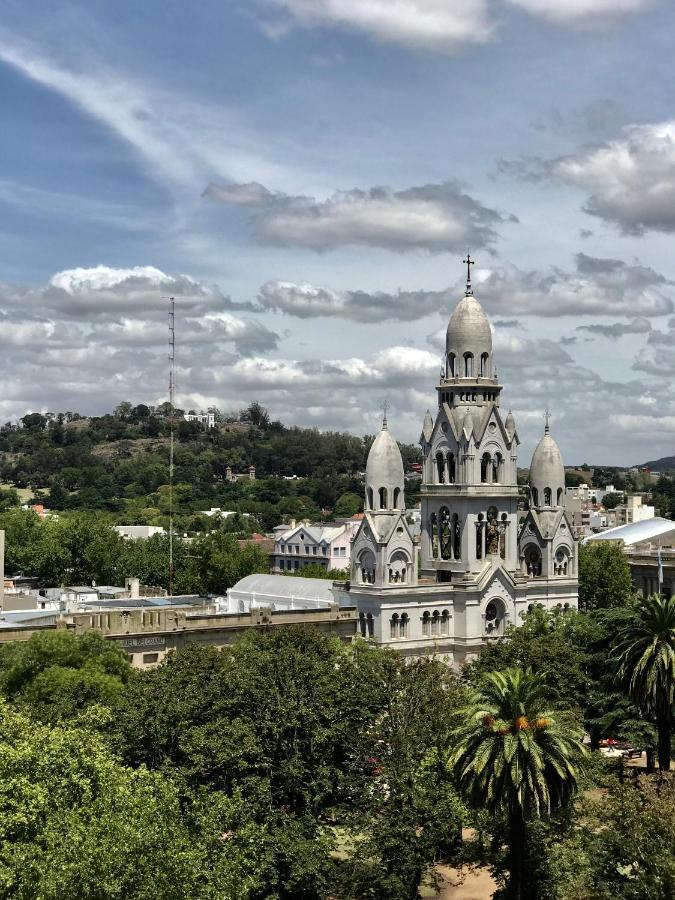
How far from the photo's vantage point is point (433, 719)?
56.9 m

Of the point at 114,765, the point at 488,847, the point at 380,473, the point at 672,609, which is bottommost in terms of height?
the point at 488,847

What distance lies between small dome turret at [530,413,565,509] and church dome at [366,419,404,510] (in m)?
13.4

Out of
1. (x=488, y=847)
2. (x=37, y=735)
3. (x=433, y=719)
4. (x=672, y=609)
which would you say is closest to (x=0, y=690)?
(x=37, y=735)

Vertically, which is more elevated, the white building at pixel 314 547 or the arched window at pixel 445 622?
the white building at pixel 314 547

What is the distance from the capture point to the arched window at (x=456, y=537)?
302 ft

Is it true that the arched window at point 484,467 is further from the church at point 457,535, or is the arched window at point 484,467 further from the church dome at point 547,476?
the church dome at point 547,476

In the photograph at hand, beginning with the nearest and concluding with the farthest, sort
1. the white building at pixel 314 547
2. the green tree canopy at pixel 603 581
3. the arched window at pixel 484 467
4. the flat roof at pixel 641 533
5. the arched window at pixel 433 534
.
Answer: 1. the arched window at pixel 484 467
2. the arched window at pixel 433 534
3. the green tree canopy at pixel 603 581
4. the flat roof at pixel 641 533
5. the white building at pixel 314 547

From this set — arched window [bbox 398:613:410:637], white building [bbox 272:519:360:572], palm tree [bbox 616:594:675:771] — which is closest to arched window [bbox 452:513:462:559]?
arched window [bbox 398:613:410:637]

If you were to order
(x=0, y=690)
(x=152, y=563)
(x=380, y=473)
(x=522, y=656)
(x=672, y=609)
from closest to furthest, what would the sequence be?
(x=672, y=609), (x=0, y=690), (x=522, y=656), (x=380, y=473), (x=152, y=563)

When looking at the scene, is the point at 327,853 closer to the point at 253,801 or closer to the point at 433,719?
the point at 253,801

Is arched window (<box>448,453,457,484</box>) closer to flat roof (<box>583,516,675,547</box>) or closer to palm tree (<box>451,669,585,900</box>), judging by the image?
palm tree (<box>451,669,585,900</box>)

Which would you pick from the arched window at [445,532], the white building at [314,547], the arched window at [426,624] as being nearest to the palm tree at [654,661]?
the arched window at [426,624]

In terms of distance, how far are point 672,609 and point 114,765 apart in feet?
81.9

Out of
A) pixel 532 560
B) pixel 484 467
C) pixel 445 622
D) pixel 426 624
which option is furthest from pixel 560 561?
pixel 426 624
